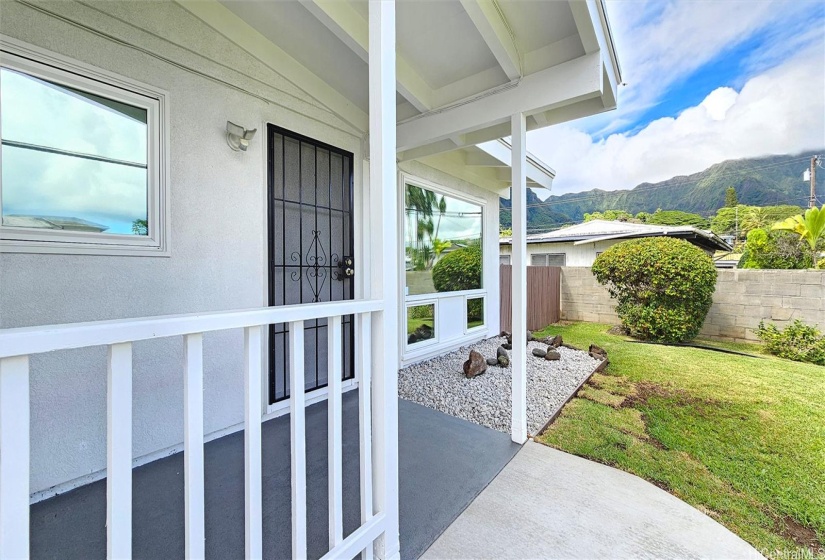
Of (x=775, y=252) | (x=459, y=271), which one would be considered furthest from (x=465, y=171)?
(x=775, y=252)

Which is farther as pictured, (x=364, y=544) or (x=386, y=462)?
(x=386, y=462)

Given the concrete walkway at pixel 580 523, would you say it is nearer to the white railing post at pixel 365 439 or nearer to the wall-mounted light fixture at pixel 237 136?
the white railing post at pixel 365 439

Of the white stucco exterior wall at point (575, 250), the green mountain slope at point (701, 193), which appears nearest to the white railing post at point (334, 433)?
the white stucco exterior wall at point (575, 250)

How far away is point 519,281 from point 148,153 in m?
2.73

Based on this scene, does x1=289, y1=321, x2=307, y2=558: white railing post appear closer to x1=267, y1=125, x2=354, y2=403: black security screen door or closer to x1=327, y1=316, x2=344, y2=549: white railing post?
x1=327, y1=316, x2=344, y2=549: white railing post

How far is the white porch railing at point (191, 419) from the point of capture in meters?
0.71

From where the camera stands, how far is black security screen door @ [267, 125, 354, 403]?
2830 mm

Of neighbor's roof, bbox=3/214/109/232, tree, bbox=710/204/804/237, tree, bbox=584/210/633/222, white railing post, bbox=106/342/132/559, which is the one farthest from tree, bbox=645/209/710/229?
white railing post, bbox=106/342/132/559

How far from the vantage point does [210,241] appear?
7.91 ft

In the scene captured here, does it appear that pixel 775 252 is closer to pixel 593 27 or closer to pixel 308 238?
pixel 593 27

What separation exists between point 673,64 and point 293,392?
32837mm

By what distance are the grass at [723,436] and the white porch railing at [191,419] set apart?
1987mm

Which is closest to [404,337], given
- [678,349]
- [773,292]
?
[678,349]

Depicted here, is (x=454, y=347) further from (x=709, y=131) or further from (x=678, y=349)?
(x=709, y=131)
